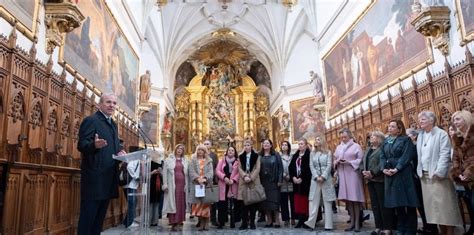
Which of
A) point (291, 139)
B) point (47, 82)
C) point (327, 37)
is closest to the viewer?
point (47, 82)

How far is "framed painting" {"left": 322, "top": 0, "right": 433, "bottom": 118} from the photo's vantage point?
25.6ft

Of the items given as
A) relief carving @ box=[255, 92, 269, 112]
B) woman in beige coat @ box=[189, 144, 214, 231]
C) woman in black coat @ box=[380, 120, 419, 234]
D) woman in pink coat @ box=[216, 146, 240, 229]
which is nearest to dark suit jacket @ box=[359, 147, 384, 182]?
woman in black coat @ box=[380, 120, 419, 234]

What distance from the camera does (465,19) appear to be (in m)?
5.94

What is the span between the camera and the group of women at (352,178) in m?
4.11

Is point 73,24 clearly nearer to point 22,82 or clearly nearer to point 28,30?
point 28,30

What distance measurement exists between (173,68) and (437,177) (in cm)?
1928

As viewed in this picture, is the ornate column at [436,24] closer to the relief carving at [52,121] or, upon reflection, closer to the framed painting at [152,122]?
the relief carving at [52,121]

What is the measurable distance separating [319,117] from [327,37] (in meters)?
5.51

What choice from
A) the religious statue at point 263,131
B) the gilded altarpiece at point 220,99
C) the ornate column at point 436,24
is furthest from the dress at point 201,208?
the religious statue at point 263,131

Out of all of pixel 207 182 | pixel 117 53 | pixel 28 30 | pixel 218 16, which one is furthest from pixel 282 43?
pixel 28 30

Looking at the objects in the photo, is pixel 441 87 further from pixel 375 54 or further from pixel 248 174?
pixel 248 174

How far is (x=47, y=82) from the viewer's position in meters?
5.33

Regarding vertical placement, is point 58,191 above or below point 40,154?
below

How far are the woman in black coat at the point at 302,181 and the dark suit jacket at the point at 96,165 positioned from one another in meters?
3.64
